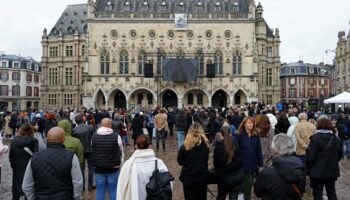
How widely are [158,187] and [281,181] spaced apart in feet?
5.45

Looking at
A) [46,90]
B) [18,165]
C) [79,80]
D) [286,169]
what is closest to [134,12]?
[79,80]

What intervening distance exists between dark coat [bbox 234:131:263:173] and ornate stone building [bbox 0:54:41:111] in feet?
248

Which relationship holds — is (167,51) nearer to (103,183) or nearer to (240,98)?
(240,98)

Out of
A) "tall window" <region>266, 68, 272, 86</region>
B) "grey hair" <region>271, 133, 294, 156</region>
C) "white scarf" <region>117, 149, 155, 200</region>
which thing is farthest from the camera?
"tall window" <region>266, 68, 272, 86</region>

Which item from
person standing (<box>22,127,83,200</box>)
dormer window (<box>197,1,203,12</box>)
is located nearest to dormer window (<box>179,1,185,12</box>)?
dormer window (<box>197,1,203,12</box>)

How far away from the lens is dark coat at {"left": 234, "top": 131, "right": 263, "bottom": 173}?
9.31 m

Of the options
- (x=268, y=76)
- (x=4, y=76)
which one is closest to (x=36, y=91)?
(x=4, y=76)

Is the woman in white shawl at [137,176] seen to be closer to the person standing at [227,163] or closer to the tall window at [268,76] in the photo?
the person standing at [227,163]

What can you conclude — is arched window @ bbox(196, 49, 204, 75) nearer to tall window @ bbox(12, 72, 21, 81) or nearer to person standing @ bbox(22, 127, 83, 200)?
tall window @ bbox(12, 72, 21, 81)

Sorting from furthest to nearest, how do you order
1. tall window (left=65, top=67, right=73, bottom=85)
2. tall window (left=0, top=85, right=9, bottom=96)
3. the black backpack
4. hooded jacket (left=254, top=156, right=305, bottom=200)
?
tall window (left=0, top=85, right=9, bottom=96) < tall window (left=65, top=67, right=73, bottom=85) < the black backpack < hooded jacket (left=254, top=156, right=305, bottom=200)

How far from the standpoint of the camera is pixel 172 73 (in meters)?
51.0

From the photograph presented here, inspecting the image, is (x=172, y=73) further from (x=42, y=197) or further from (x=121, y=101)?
(x=42, y=197)

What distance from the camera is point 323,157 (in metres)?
8.80

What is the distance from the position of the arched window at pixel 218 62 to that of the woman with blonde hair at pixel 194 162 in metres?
46.1
